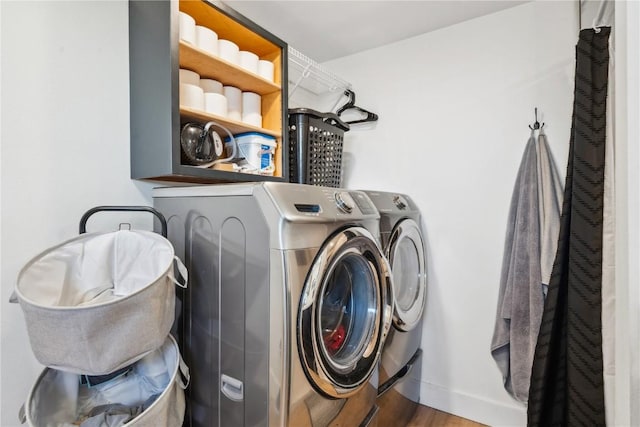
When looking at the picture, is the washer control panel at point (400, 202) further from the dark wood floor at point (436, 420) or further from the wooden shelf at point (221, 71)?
the dark wood floor at point (436, 420)

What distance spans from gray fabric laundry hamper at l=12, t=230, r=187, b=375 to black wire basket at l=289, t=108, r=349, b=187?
85 centimetres

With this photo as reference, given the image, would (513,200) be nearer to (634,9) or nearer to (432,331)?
(432,331)

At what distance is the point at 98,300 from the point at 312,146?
1191 mm

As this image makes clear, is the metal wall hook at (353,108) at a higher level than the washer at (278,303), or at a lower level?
higher

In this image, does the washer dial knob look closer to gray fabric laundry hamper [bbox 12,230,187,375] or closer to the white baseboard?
gray fabric laundry hamper [bbox 12,230,187,375]

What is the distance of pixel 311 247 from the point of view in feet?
3.44

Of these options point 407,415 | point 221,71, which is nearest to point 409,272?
point 407,415

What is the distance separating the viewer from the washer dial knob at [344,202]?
124 centimetres

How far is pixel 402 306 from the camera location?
5.87 feet

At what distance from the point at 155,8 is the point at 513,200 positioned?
6.32 ft

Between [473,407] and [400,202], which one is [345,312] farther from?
[473,407]

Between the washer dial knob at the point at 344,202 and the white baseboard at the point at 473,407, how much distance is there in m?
1.52

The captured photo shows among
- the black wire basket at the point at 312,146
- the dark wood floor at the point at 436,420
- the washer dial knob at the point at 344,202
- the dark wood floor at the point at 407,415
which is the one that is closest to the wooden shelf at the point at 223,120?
the black wire basket at the point at 312,146

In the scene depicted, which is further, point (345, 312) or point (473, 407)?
point (473, 407)
